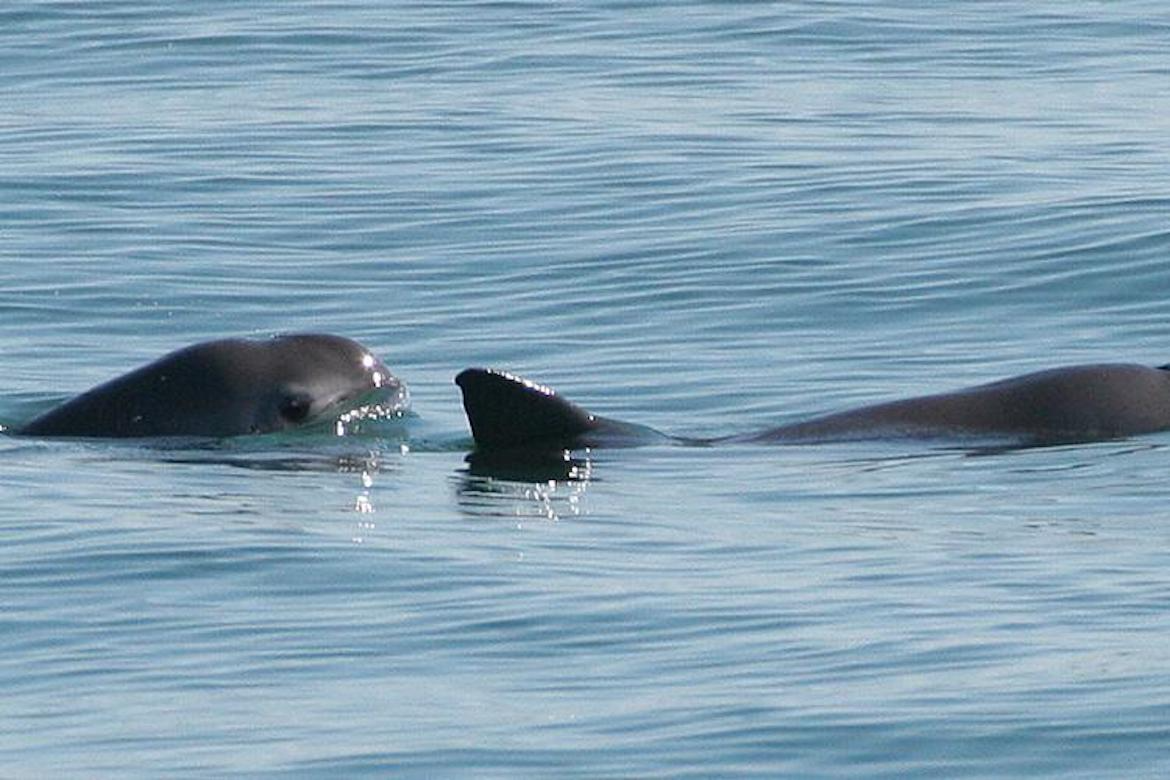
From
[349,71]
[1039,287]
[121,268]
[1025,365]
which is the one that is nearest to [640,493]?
[1025,365]

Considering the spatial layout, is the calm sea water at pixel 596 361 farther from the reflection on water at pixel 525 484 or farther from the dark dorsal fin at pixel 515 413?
the dark dorsal fin at pixel 515 413

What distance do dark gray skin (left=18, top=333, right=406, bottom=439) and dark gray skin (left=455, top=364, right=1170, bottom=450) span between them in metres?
1.07

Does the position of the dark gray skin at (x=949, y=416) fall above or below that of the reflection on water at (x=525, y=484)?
above

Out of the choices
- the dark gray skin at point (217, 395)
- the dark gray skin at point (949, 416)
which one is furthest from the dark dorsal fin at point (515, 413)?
the dark gray skin at point (217, 395)

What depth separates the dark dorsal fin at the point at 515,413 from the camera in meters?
15.3

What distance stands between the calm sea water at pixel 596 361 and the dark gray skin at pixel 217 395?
36cm

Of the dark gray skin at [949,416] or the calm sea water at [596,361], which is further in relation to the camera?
the dark gray skin at [949,416]

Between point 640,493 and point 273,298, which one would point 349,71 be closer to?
point 273,298

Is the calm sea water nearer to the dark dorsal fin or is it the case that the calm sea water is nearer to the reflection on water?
the reflection on water

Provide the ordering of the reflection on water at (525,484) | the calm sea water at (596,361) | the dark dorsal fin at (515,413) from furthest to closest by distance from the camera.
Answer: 1. the dark dorsal fin at (515,413)
2. the reflection on water at (525,484)
3. the calm sea water at (596,361)

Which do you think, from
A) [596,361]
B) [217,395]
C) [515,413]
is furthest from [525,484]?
[596,361]

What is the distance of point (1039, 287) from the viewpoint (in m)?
20.1

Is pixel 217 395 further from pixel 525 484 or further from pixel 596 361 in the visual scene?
pixel 596 361

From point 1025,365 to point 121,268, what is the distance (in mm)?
6400
